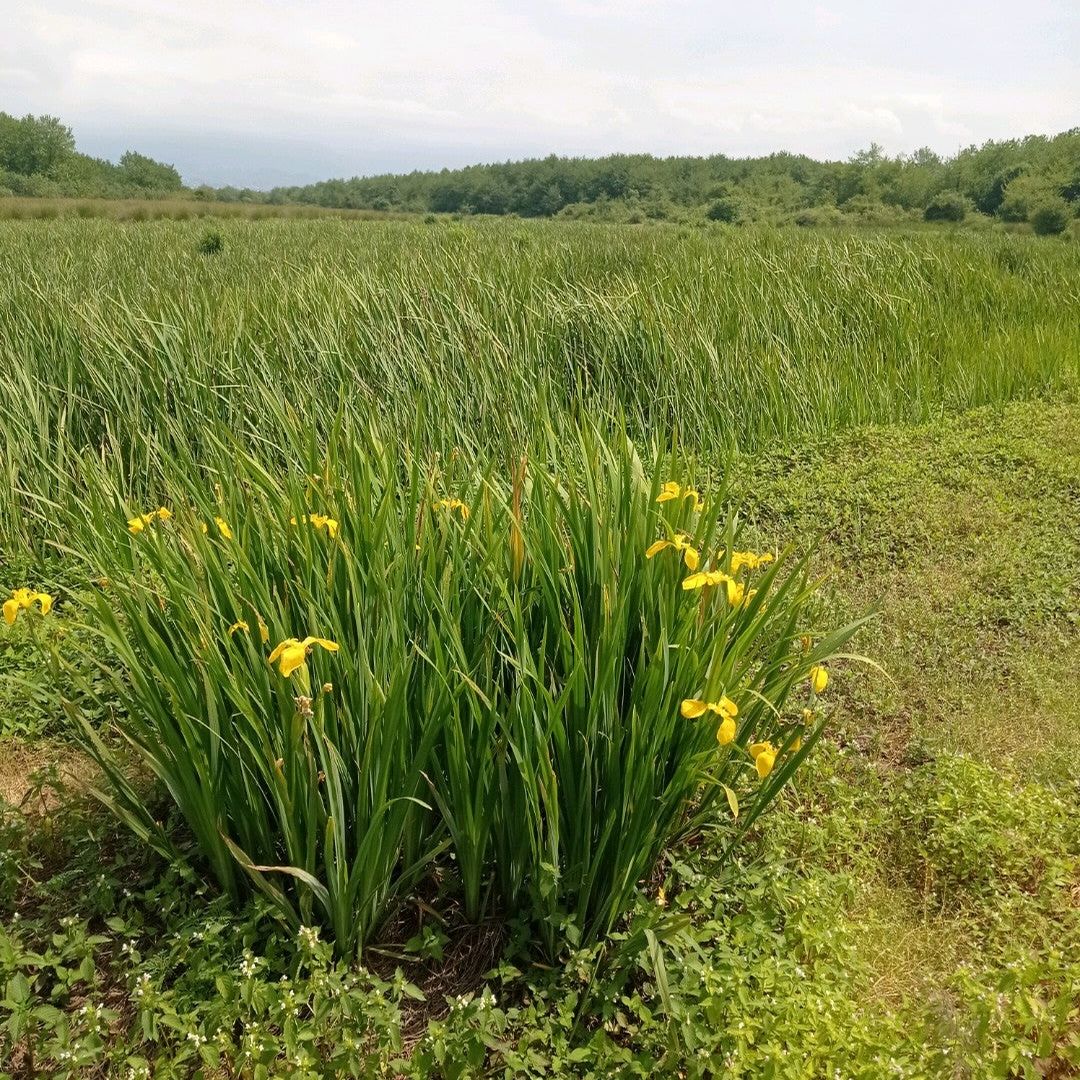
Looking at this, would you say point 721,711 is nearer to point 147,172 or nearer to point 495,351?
point 495,351

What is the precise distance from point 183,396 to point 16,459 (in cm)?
74

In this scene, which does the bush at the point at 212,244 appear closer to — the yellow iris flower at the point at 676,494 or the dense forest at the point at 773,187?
the yellow iris flower at the point at 676,494

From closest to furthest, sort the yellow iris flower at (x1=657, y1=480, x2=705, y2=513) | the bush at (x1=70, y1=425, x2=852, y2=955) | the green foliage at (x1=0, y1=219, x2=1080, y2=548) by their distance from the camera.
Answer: the bush at (x1=70, y1=425, x2=852, y2=955) → the yellow iris flower at (x1=657, y1=480, x2=705, y2=513) → the green foliage at (x1=0, y1=219, x2=1080, y2=548)

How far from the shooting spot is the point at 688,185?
50875 mm

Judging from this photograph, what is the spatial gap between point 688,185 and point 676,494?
5486 centimetres

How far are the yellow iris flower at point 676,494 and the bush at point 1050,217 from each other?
26606 mm

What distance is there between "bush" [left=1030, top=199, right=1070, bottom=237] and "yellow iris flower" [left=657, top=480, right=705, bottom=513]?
87.3 ft

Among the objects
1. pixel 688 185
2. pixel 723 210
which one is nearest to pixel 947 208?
pixel 723 210

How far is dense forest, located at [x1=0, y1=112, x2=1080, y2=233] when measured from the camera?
91.7 feet

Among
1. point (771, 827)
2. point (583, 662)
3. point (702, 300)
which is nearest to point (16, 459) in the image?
point (583, 662)

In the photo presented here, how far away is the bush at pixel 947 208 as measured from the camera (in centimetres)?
2795

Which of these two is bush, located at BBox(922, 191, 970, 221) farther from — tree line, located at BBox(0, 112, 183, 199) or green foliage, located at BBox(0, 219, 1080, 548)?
tree line, located at BBox(0, 112, 183, 199)

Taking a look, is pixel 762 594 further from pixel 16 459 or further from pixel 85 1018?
pixel 16 459

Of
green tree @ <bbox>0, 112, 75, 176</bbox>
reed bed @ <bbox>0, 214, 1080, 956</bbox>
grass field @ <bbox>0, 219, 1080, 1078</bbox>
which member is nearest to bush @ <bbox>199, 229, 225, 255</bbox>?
reed bed @ <bbox>0, 214, 1080, 956</bbox>
